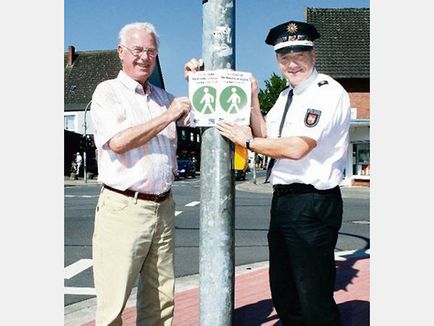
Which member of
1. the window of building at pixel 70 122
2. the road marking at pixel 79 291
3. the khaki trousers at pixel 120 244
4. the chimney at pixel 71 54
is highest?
the chimney at pixel 71 54

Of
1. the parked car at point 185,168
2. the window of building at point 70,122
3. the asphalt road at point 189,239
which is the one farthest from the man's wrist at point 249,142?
the window of building at point 70,122

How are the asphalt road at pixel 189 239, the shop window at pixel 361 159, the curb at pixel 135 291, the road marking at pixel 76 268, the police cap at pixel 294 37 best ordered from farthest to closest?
the shop window at pixel 361 159
the road marking at pixel 76 268
the asphalt road at pixel 189 239
the curb at pixel 135 291
the police cap at pixel 294 37

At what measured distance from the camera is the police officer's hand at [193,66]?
298 cm

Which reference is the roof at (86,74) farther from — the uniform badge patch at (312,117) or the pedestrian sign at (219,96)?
the pedestrian sign at (219,96)

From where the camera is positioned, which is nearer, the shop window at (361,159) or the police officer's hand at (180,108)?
the police officer's hand at (180,108)

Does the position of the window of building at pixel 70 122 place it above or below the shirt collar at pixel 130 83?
above

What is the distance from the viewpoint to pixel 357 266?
7145 mm

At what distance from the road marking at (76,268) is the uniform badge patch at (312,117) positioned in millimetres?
4491

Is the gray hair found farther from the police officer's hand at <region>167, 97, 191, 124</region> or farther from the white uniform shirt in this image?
the police officer's hand at <region>167, 97, 191, 124</region>

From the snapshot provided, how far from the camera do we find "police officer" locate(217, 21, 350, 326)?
10.2ft

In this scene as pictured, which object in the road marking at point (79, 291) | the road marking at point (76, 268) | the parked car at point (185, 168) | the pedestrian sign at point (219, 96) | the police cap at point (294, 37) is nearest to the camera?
the pedestrian sign at point (219, 96)

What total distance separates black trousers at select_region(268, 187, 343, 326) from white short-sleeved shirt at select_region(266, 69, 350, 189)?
0.10 m

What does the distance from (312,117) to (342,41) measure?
31758 millimetres

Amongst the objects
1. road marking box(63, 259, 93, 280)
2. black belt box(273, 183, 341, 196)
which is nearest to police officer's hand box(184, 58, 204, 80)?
black belt box(273, 183, 341, 196)
